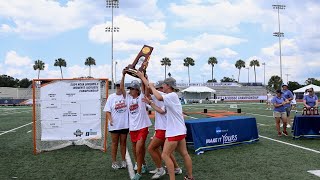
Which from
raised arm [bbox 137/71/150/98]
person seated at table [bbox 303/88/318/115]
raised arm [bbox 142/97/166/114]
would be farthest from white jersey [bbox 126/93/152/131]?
person seated at table [bbox 303/88/318/115]

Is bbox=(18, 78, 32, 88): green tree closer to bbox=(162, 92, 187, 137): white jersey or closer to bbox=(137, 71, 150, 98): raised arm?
bbox=(137, 71, 150, 98): raised arm

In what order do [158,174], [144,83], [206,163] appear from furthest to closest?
[206,163], [158,174], [144,83]

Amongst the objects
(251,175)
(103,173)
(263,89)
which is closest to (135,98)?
(103,173)

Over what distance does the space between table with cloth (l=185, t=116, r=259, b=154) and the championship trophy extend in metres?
3.68

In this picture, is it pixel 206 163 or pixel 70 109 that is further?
pixel 70 109

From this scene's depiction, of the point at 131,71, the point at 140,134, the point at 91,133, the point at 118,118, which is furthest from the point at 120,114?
the point at 91,133

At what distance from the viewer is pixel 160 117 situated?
672cm

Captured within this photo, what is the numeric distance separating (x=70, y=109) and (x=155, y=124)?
4.42m

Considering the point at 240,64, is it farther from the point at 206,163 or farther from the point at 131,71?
the point at 131,71

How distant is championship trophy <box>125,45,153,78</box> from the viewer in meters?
6.34

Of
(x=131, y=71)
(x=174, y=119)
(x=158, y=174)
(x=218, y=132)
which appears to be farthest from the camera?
(x=218, y=132)

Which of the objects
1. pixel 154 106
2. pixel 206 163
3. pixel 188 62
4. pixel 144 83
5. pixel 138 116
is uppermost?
pixel 188 62

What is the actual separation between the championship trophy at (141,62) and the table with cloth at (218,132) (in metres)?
3.68

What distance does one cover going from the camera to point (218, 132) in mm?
10258
